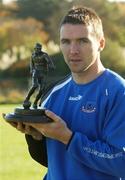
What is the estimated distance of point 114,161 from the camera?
3.78 meters

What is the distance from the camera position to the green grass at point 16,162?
11414mm

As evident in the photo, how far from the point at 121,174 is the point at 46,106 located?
2.15 feet

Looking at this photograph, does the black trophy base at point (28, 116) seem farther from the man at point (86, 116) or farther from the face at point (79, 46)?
the face at point (79, 46)

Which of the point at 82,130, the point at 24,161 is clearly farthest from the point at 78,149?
the point at 24,161

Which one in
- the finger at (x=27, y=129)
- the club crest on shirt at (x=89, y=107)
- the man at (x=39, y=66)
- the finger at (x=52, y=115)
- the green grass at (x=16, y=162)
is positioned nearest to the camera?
the finger at (x=52, y=115)

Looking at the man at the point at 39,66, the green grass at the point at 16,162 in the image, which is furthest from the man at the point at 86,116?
the green grass at the point at 16,162

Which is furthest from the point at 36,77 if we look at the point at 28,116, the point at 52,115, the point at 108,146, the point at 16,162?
the point at 16,162

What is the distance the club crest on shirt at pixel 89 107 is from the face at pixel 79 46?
19cm

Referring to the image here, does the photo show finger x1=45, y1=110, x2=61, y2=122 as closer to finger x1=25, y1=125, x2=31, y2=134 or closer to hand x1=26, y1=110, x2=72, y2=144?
hand x1=26, y1=110, x2=72, y2=144

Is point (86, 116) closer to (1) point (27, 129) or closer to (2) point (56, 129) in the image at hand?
(2) point (56, 129)

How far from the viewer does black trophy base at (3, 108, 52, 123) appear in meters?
3.80

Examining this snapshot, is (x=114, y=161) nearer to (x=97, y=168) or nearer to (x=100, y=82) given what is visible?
(x=97, y=168)

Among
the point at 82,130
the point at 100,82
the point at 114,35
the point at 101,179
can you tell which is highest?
the point at 100,82

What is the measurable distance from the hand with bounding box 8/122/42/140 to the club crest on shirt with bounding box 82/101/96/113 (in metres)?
0.35
